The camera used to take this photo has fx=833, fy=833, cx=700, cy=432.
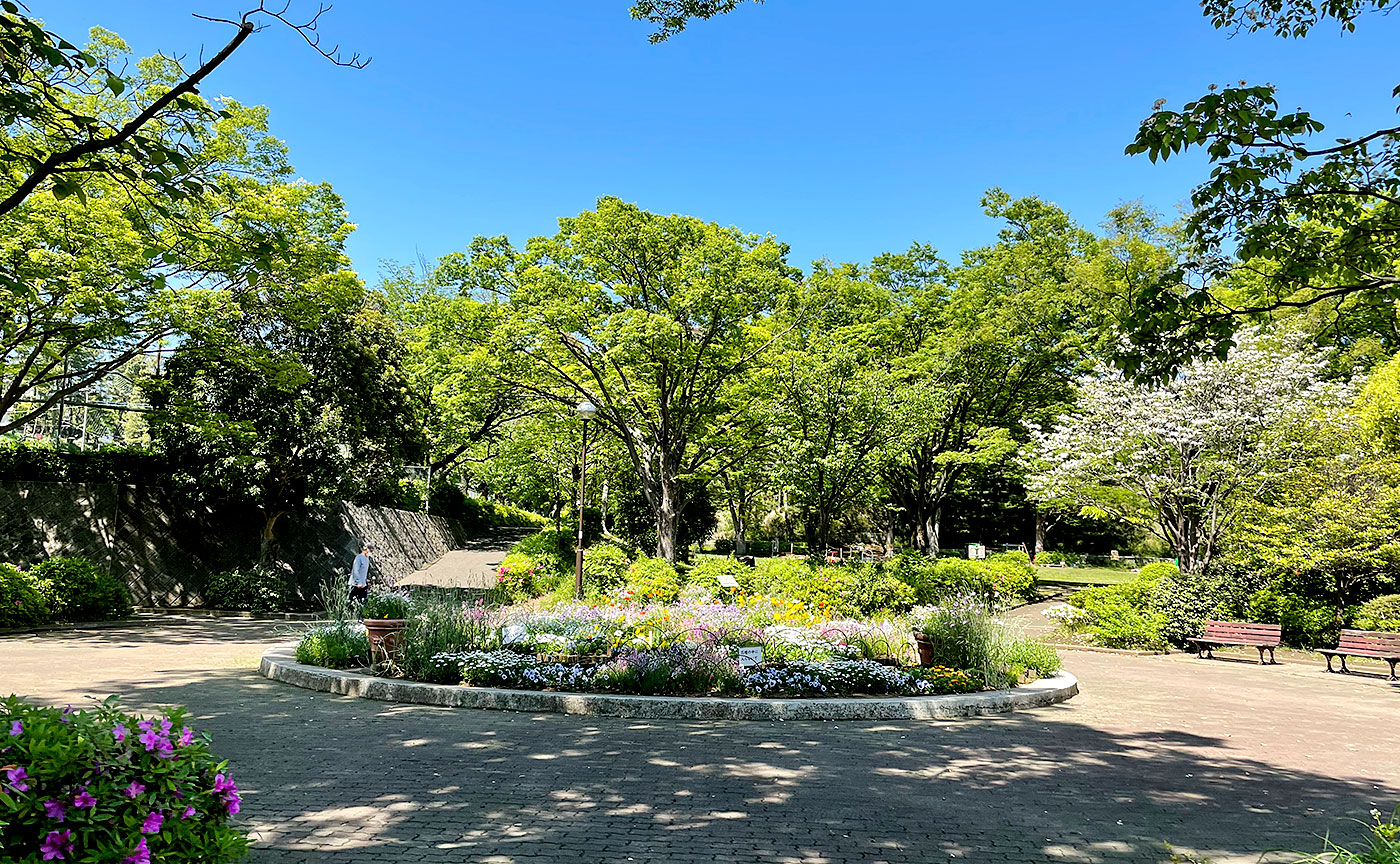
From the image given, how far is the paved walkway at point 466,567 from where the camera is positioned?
2404cm

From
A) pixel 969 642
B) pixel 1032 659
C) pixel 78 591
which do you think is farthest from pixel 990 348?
pixel 78 591

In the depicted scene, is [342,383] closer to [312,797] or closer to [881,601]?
[881,601]

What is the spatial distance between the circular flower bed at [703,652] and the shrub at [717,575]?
5.96 m

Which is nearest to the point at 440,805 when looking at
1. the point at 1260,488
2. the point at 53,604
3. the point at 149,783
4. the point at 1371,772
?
the point at 149,783

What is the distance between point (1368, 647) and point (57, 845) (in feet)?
55.8

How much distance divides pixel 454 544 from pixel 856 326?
1699 cm

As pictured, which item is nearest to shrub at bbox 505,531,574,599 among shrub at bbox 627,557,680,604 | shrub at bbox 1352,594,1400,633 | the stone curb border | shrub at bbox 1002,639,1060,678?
shrub at bbox 627,557,680,604

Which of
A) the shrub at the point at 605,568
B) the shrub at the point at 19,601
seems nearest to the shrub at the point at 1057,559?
the shrub at the point at 605,568

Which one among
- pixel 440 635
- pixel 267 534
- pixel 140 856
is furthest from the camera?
pixel 267 534

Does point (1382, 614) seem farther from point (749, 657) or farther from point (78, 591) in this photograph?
point (78, 591)

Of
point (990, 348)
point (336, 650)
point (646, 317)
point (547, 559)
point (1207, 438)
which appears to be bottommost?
point (336, 650)

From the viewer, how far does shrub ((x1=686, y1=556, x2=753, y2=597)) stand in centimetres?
1780

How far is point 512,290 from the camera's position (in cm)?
2034

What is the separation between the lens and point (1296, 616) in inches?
655
